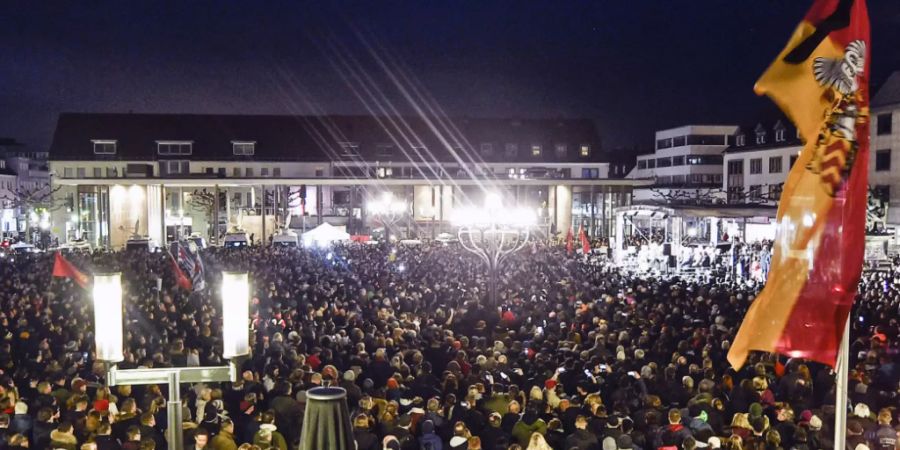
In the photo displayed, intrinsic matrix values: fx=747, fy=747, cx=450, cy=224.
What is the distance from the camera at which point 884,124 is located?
38.8 m

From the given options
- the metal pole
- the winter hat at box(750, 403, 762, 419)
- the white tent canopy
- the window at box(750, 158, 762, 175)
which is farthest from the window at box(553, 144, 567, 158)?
the metal pole

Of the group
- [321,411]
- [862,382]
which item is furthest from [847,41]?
[862,382]

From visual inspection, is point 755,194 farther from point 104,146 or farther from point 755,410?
point 104,146

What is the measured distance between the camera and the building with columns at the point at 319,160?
53375 millimetres

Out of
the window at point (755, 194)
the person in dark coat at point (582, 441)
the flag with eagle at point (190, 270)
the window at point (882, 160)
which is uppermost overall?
the window at point (882, 160)

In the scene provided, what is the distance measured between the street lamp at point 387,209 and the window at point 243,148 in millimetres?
11194

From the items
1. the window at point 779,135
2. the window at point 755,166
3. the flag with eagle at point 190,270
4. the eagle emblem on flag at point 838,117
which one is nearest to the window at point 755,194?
the window at point 755,166

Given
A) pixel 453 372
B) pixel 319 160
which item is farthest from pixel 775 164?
pixel 453 372

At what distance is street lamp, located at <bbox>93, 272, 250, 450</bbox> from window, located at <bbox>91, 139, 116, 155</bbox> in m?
54.5

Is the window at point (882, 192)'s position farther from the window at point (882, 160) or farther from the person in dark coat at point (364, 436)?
the person in dark coat at point (364, 436)

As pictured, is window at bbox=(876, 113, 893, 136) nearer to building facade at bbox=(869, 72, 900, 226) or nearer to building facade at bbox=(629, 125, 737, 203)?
building facade at bbox=(869, 72, 900, 226)

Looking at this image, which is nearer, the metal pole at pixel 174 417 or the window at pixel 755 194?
the metal pole at pixel 174 417

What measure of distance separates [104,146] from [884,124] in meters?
50.3

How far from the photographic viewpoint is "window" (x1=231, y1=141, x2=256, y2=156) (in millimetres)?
55812
